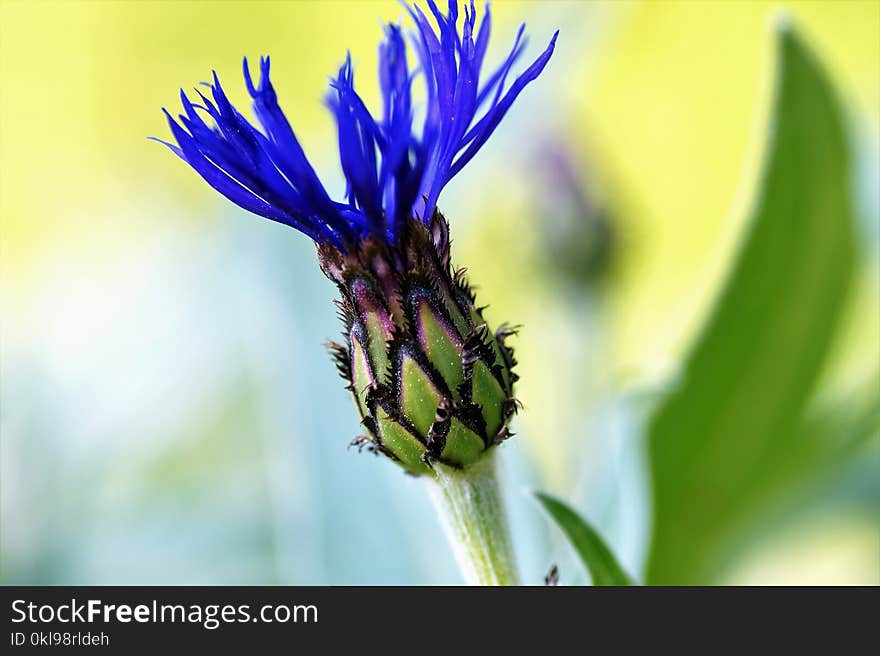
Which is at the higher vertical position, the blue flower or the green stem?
the blue flower

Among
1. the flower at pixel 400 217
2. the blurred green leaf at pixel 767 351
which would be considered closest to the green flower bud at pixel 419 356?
the flower at pixel 400 217

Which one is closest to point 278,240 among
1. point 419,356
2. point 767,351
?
point 767,351

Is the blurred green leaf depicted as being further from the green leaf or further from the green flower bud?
the green flower bud

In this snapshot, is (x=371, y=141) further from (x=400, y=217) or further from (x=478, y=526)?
(x=478, y=526)

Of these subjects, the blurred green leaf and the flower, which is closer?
the flower

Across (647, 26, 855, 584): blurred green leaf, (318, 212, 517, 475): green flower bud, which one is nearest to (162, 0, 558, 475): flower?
(318, 212, 517, 475): green flower bud

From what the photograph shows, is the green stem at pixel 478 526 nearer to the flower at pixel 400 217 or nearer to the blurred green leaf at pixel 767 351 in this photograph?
the flower at pixel 400 217
